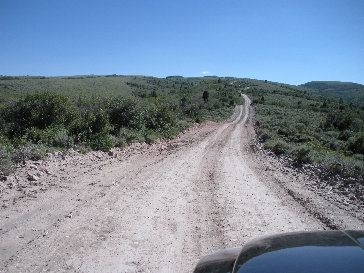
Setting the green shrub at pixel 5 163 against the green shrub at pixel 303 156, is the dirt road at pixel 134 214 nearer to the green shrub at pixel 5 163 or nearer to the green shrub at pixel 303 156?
the green shrub at pixel 5 163

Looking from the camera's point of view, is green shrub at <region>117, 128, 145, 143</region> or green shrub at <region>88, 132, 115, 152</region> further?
green shrub at <region>117, 128, 145, 143</region>

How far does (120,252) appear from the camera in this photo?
3.86m

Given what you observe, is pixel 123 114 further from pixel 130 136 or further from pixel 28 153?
pixel 28 153

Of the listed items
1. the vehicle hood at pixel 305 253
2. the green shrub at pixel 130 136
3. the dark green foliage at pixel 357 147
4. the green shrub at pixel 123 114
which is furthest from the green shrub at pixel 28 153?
the dark green foliage at pixel 357 147

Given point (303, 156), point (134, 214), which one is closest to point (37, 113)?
point (134, 214)

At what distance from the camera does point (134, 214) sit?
203 inches

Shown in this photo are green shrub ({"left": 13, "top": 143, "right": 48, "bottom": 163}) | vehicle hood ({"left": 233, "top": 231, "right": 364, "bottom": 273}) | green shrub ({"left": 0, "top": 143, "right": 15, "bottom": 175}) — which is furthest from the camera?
green shrub ({"left": 13, "top": 143, "right": 48, "bottom": 163})

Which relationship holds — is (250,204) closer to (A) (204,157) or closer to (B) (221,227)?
(B) (221,227)

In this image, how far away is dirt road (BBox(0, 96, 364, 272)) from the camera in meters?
3.74

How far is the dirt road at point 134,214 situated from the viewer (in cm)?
374

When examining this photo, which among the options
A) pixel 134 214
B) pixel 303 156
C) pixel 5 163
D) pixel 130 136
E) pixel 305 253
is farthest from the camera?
pixel 130 136

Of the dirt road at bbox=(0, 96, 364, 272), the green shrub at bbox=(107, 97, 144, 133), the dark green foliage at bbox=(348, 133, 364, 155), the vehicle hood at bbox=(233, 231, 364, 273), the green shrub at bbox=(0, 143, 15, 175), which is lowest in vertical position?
the dirt road at bbox=(0, 96, 364, 272)

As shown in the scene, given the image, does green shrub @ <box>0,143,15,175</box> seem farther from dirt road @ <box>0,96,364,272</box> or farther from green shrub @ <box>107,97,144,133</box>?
green shrub @ <box>107,97,144,133</box>

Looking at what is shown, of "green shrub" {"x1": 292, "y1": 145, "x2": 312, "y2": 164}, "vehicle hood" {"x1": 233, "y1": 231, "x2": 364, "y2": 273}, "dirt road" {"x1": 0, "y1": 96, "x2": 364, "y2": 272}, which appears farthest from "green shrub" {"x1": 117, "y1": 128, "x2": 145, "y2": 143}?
"vehicle hood" {"x1": 233, "y1": 231, "x2": 364, "y2": 273}
